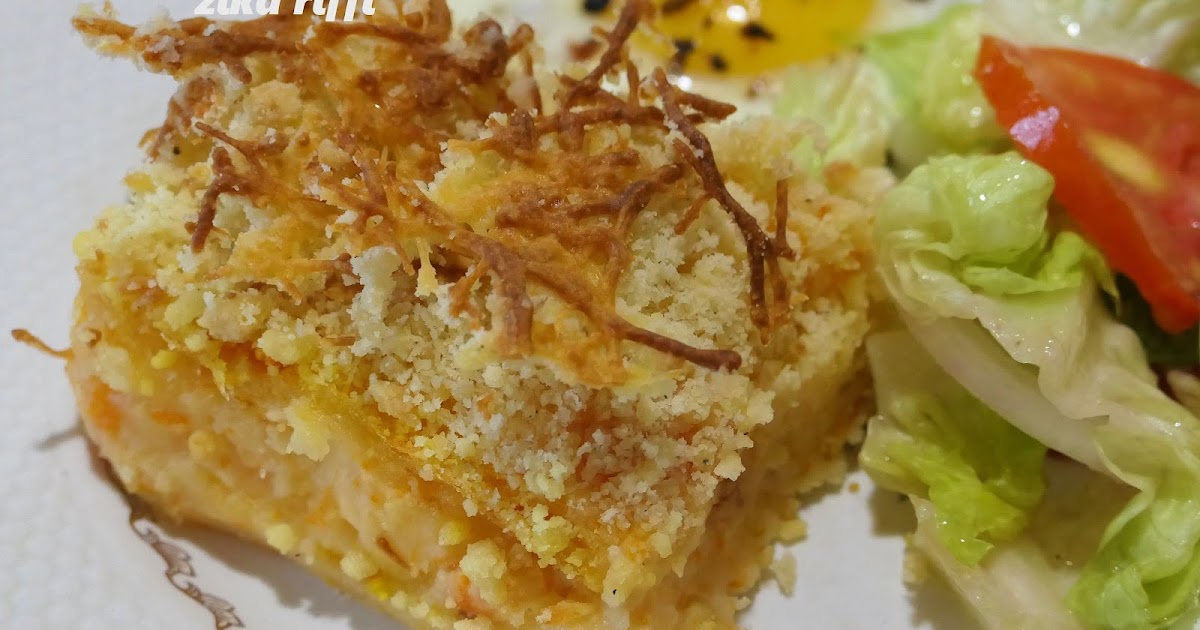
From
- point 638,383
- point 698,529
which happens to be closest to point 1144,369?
point 698,529

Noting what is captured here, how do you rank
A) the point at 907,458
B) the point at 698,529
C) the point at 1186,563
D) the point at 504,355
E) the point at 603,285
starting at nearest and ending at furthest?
1. the point at 504,355
2. the point at 603,285
3. the point at 698,529
4. the point at 1186,563
5. the point at 907,458

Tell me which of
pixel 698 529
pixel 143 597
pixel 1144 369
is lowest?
pixel 143 597

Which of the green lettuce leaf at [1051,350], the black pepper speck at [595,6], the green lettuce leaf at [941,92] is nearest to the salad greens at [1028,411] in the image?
the green lettuce leaf at [1051,350]

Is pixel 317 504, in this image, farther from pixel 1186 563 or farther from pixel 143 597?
pixel 1186 563

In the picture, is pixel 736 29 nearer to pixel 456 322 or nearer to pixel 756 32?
pixel 756 32

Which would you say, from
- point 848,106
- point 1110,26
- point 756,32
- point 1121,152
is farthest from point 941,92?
point 756,32

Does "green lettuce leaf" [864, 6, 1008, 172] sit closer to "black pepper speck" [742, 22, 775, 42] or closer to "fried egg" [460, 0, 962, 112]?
"fried egg" [460, 0, 962, 112]

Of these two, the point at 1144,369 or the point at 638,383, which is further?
the point at 1144,369
